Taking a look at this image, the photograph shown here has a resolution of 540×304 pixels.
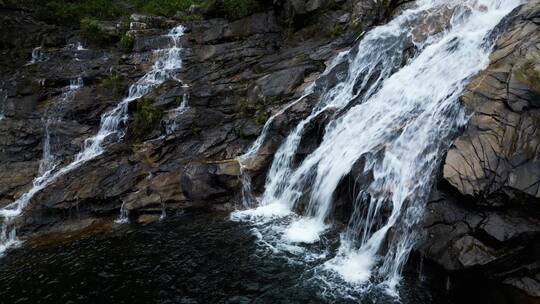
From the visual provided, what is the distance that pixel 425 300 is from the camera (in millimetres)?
10016

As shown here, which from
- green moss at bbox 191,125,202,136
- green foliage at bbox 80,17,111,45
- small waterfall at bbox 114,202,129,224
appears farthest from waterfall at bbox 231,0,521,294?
green foliage at bbox 80,17,111,45

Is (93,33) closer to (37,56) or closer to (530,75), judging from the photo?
(37,56)

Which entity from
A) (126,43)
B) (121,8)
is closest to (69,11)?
(121,8)

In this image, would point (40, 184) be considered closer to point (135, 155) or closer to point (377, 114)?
point (135, 155)

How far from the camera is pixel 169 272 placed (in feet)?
39.8

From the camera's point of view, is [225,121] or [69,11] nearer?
[225,121]

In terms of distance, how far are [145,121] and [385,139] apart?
36.9 ft

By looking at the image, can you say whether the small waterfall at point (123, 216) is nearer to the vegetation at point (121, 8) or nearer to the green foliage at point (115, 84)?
the green foliage at point (115, 84)

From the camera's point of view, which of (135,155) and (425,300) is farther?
(135,155)

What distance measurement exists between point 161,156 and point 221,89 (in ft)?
15.4

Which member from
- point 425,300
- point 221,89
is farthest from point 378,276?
point 221,89

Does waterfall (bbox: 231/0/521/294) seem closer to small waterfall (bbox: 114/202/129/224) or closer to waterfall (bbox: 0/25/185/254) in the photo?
small waterfall (bbox: 114/202/129/224)

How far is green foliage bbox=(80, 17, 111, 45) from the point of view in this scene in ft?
90.2

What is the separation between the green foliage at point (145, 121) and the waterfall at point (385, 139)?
A: 649cm
